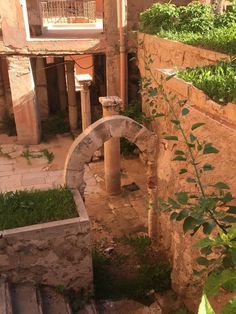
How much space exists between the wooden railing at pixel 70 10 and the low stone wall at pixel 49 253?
43.5 feet

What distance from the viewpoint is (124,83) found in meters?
9.67

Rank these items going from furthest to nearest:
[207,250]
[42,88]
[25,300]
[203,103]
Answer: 1. [42,88]
2. [25,300]
3. [203,103]
4. [207,250]

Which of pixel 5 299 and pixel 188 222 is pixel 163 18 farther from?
pixel 188 222

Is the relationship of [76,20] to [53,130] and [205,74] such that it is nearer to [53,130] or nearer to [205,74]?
[53,130]

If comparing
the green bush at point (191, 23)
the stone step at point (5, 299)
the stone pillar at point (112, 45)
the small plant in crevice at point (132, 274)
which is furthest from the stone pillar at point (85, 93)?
the stone step at point (5, 299)

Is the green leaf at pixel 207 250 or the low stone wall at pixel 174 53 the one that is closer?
the green leaf at pixel 207 250

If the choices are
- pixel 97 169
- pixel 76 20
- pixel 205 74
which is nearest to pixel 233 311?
pixel 205 74

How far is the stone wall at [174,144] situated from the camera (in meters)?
3.38

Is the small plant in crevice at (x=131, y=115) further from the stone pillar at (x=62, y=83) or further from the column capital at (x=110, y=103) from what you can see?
the stone pillar at (x=62, y=83)

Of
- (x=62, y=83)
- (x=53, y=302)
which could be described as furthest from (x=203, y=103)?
(x=62, y=83)

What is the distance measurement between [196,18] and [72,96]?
524cm

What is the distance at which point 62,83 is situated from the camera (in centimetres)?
1262

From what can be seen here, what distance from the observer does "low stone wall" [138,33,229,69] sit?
5495mm

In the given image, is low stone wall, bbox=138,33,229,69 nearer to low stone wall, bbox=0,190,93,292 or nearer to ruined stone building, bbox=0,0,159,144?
ruined stone building, bbox=0,0,159,144
